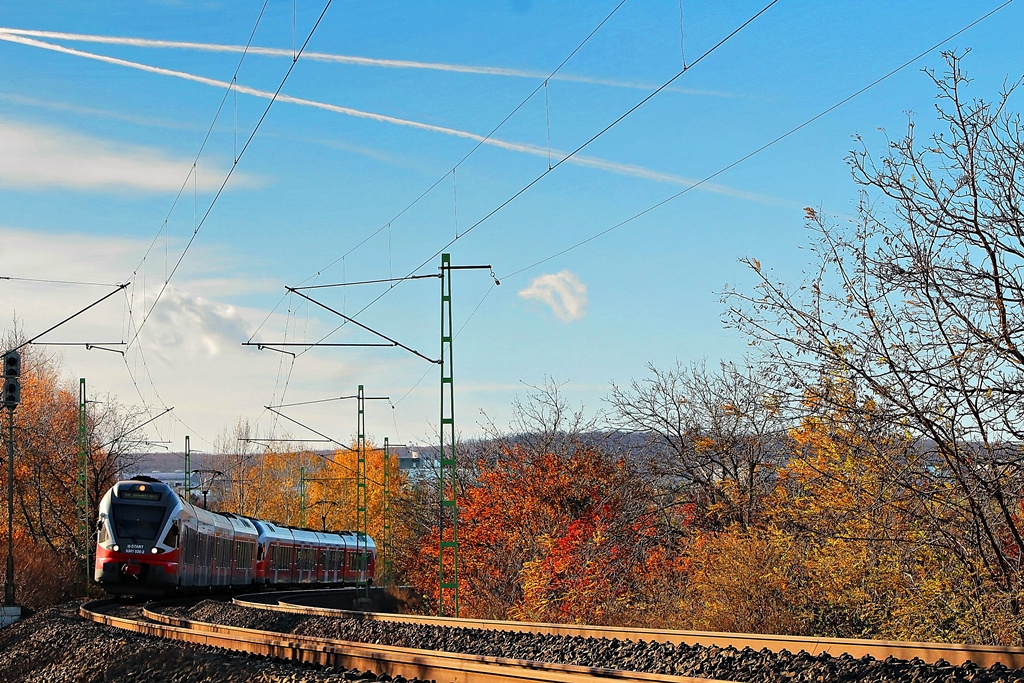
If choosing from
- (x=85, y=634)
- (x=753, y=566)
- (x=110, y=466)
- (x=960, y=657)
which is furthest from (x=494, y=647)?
(x=110, y=466)

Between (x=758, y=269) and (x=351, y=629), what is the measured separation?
361 inches

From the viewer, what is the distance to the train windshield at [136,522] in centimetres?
2934

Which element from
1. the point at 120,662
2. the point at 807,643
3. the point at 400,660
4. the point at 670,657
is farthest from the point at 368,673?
the point at 120,662

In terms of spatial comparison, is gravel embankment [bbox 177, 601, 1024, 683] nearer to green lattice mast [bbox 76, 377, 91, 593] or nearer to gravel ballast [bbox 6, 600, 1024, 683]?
gravel ballast [bbox 6, 600, 1024, 683]

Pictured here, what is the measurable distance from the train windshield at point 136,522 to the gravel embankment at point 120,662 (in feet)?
19.8

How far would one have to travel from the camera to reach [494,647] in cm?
1491

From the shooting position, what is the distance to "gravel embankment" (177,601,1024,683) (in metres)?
9.29

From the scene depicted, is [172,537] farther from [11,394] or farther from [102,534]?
[11,394]

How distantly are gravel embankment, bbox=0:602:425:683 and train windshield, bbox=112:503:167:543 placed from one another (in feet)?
19.8

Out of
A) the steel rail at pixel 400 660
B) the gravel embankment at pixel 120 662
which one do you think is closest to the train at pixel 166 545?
the gravel embankment at pixel 120 662

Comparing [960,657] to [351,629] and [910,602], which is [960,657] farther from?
[351,629]

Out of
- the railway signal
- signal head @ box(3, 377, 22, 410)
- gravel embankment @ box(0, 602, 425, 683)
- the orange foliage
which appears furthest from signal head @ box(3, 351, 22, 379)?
the orange foliage

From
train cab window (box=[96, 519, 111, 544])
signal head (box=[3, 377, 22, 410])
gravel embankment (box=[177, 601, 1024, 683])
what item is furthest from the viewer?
train cab window (box=[96, 519, 111, 544])

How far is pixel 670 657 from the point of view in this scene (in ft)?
39.3
